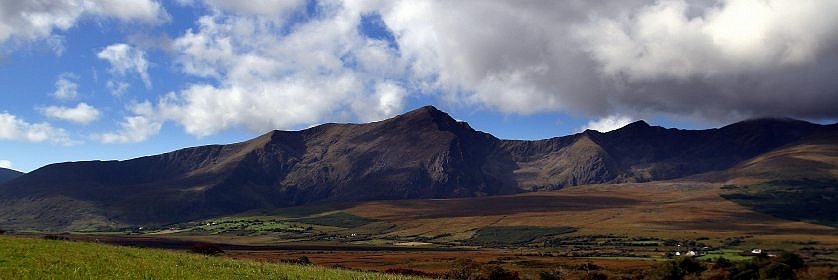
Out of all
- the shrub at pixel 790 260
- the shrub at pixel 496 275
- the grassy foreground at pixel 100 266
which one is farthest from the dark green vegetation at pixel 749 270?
the grassy foreground at pixel 100 266

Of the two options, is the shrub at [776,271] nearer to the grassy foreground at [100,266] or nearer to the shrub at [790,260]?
the shrub at [790,260]

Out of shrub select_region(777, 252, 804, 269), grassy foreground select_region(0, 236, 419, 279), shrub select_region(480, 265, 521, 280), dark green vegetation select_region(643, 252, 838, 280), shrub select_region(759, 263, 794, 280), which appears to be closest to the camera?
grassy foreground select_region(0, 236, 419, 279)

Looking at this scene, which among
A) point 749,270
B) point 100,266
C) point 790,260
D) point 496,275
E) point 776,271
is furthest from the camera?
point 496,275

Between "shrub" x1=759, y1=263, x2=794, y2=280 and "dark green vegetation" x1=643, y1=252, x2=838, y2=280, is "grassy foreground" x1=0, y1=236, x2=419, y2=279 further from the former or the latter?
"shrub" x1=759, y1=263, x2=794, y2=280

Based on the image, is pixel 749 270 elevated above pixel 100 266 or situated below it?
below

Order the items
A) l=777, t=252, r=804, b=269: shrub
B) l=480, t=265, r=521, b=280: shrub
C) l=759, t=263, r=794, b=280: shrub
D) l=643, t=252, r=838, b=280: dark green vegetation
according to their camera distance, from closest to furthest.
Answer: l=643, t=252, r=838, b=280: dark green vegetation < l=759, t=263, r=794, b=280: shrub < l=777, t=252, r=804, b=269: shrub < l=480, t=265, r=521, b=280: shrub

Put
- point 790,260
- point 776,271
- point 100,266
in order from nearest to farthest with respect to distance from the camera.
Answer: point 100,266
point 776,271
point 790,260

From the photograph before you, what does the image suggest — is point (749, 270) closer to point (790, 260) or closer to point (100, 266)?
point (790, 260)

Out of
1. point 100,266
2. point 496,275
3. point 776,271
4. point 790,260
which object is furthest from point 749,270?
point 100,266

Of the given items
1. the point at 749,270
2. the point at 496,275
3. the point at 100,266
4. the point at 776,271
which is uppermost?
the point at 100,266

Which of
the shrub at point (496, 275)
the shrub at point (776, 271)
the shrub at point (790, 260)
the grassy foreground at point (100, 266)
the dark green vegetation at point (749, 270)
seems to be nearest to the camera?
the grassy foreground at point (100, 266)

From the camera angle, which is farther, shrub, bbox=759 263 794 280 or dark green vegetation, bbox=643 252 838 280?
shrub, bbox=759 263 794 280

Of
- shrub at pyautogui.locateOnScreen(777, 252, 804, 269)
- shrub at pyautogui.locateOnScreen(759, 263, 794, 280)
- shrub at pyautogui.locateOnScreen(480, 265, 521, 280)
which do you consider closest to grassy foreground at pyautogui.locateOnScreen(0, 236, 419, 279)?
shrub at pyautogui.locateOnScreen(480, 265, 521, 280)

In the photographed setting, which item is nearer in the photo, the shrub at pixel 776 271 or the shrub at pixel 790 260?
the shrub at pixel 776 271
